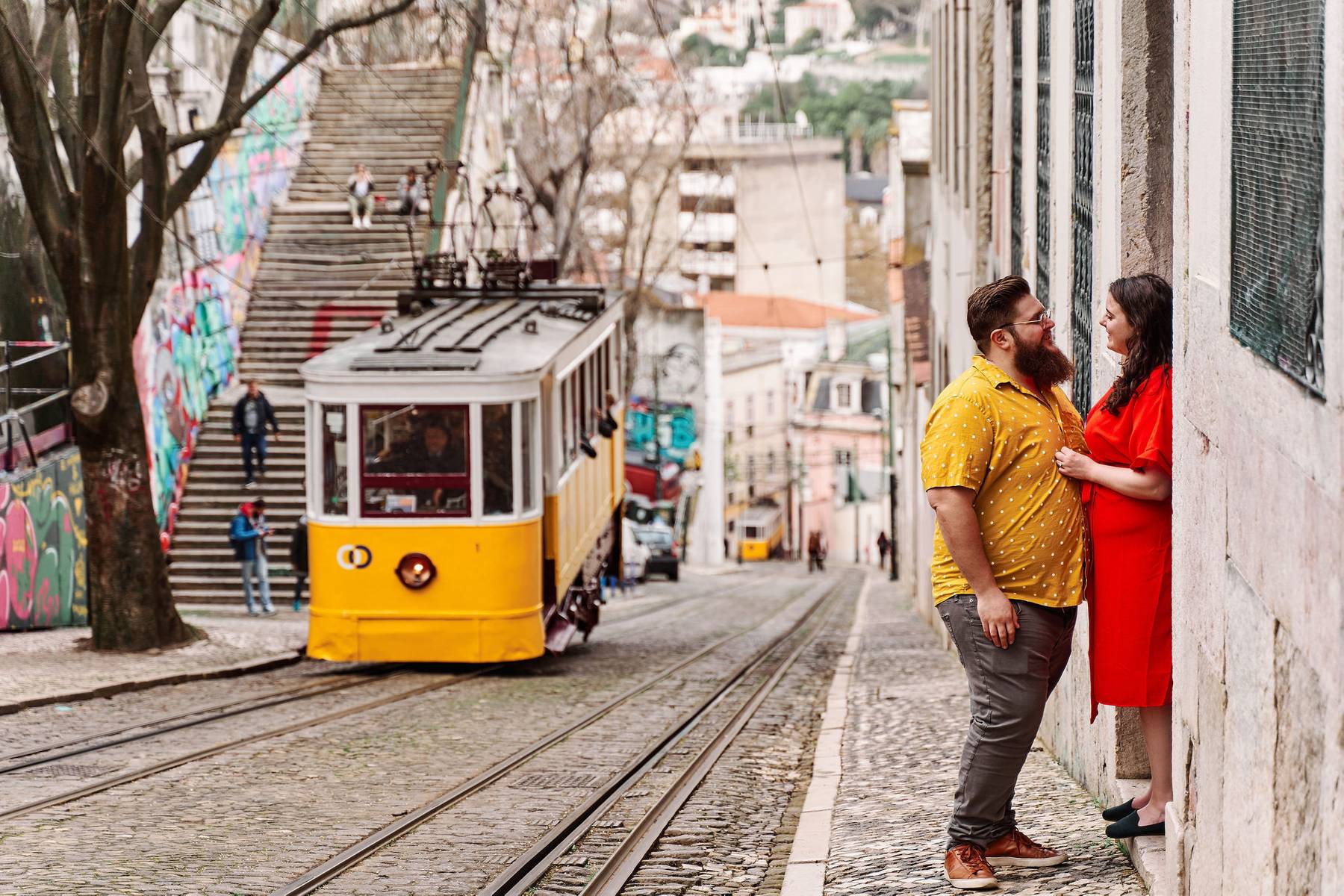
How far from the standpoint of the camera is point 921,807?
7152 mm

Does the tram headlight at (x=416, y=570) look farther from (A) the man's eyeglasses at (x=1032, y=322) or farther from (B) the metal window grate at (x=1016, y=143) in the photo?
(A) the man's eyeglasses at (x=1032, y=322)

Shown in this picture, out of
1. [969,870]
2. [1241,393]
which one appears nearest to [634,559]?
[969,870]

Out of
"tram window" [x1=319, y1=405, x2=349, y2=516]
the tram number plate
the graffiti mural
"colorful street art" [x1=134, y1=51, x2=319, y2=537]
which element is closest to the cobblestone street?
the tram number plate

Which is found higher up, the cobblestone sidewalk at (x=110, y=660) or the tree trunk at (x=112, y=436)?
the tree trunk at (x=112, y=436)

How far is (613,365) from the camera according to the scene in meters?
18.9

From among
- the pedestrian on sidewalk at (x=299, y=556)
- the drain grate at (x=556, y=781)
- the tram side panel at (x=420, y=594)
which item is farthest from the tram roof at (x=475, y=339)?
the pedestrian on sidewalk at (x=299, y=556)

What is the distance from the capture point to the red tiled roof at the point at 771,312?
72688mm

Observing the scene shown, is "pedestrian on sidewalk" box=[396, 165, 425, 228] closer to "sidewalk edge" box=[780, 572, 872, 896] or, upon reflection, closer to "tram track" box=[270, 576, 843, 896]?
"tram track" box=[270, 576, 843, 896]

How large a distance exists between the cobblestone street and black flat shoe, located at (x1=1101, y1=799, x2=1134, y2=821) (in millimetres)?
119

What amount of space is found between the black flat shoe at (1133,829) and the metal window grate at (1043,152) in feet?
12.8

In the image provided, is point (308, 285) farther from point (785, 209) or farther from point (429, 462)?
point (785, 209)

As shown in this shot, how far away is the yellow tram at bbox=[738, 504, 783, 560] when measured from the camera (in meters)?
68.1

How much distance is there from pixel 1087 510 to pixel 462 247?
3077 cm

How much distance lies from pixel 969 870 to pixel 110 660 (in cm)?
983
